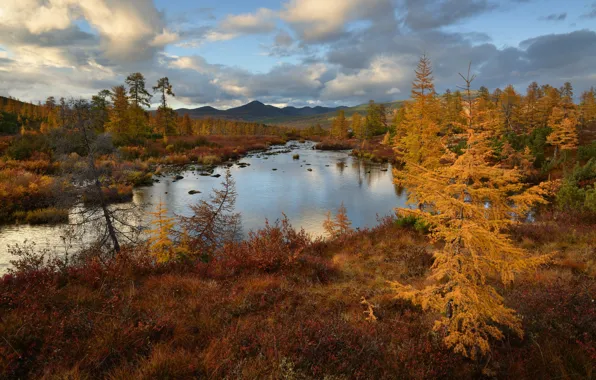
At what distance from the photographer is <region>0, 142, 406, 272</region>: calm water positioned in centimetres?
1811

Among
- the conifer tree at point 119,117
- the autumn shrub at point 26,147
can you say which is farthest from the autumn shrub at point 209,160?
the autumn shrub at point 26,147

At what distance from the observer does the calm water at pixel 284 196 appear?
18109mm

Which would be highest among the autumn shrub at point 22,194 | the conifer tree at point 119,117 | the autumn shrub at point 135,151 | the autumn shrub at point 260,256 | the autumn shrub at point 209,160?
the conifer tree at point 119,117

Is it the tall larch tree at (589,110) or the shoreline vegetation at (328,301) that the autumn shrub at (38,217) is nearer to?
the shoreline vegetation at (328,301)

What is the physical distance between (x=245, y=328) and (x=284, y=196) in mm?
23319

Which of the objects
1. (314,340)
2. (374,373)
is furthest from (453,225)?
(314,340)

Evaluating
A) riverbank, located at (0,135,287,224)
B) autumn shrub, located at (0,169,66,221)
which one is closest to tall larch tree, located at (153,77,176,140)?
riverbank, located at (0,135,287,224)

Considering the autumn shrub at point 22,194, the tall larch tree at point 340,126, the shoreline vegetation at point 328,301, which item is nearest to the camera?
the shoreline vegetation at point 328,301

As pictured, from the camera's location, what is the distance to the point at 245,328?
5531 mm

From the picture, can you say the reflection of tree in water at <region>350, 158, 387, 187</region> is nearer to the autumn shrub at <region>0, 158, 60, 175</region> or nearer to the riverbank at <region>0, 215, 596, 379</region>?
the riverbank at <region>0, 215, 596, 379</region>

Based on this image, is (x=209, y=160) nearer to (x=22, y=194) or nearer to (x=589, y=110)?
(x=22, y=194)

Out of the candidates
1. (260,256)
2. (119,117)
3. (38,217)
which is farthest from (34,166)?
(260,256)

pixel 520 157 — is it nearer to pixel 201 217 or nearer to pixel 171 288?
pixel 201 217

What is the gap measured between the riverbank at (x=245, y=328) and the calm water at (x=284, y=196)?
7900 millimetres
